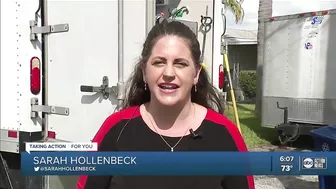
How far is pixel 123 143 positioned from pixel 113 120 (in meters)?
0.12

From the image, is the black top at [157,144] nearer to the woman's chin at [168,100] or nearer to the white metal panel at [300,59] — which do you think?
the woman's chin at [168,100]

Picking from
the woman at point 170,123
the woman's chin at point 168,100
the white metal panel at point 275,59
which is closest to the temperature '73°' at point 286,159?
the woman at point 170,123

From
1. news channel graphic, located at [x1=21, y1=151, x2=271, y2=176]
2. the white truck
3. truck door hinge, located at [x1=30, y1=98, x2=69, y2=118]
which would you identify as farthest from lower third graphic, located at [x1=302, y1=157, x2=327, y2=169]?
truck door hinge, located at [x1=30, y1=98, x2=69, y2=118]

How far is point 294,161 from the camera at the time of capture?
138cm

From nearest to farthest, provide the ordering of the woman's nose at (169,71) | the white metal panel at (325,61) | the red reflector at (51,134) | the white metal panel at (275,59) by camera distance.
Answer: the woman's nose at (169,71), the red reflector at (51,134), the white metal panel at (325,61), the white metal panel at (275,59)

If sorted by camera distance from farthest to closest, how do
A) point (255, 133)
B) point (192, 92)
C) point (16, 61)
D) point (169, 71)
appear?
1. point (255, 133)
2. point (16, 61)
3. point (192, 92)
4. point (169, 71)

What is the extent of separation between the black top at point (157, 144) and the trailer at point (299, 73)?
5.74 metres

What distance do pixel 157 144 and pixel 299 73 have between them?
6707mm

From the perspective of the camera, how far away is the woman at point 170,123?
170 cm

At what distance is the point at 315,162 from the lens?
1.37 metres

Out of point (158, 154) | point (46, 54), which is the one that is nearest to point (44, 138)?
point (46, 54)

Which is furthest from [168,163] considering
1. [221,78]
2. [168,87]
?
[221,78]

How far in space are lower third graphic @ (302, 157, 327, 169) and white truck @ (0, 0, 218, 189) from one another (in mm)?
1998

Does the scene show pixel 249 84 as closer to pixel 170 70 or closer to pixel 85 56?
pixel 85 56
